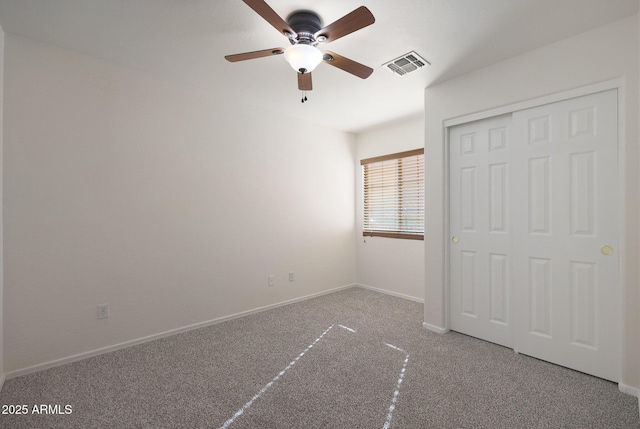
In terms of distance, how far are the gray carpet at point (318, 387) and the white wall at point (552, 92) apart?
1.59 ft

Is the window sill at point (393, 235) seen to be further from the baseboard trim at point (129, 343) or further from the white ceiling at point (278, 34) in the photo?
the white ceiling at point (278, 34)

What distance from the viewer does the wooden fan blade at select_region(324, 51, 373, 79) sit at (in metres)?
2.10

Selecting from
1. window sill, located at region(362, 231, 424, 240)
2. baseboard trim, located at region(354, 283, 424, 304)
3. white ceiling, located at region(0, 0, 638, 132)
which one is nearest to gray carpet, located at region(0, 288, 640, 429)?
baseboard trim, located at region(354, 283, 424, 304)

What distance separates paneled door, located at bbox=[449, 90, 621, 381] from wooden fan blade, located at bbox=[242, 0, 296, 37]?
6.54 feet

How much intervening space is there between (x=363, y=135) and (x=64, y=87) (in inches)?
145

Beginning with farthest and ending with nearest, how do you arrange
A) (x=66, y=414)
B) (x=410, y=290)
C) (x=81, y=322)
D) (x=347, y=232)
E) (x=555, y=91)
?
(x=347, y=232), (x=410, y=290), (x=81, y=322), (x=555, y=91), (x=66, y=414)

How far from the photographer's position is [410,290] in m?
4.23

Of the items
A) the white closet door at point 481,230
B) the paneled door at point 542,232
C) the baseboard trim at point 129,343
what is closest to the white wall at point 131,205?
the baseboard trim at point 129,343

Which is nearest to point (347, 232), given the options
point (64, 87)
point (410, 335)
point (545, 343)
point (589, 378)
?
point (410, 335)

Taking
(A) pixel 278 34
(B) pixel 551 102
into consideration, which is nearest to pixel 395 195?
(B) pixel 551 102

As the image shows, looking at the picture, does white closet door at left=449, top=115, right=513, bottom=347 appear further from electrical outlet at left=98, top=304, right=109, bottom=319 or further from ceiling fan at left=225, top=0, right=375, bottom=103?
electrical outlet at left=98, top=304, right=109, bottom=319

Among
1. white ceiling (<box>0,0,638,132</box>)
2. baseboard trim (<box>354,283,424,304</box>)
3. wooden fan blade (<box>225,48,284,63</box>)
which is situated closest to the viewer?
white ceiling (<box>0,0,638,132</box>)

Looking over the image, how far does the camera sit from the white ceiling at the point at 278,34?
76.2 inches

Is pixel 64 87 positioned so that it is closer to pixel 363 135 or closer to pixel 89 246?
pixel 89 246
